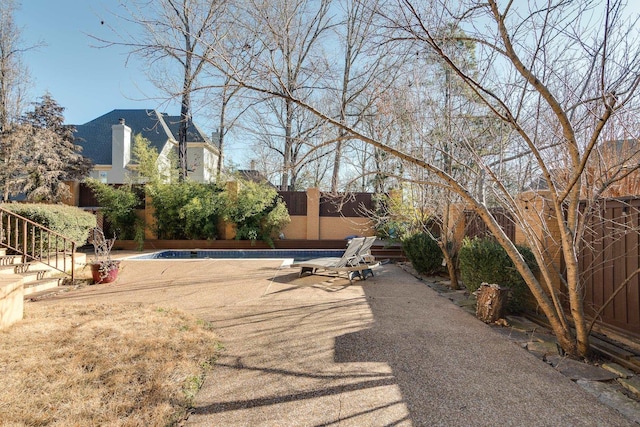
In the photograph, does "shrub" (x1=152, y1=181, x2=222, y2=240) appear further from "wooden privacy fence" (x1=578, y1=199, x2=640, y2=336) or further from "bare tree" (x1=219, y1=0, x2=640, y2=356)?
"wooden privacy fence" (x1=578, y1=199, x2=640, y2=336)

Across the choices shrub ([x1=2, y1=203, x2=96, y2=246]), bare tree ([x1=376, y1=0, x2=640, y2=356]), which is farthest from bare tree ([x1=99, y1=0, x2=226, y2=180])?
shrub ([x1=2, y1=203, x2=96, y2=246])

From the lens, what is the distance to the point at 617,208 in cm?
359

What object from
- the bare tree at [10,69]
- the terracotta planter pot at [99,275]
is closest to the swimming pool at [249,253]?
the terracotta planter pot at [99,275]

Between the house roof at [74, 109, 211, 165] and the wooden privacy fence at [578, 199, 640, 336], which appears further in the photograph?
the house roof at [74, 109, 211, 165]

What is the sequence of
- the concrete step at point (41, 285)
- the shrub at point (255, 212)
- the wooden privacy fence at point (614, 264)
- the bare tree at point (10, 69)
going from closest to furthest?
the wooden privacy fence at point (614, 264) < the concrete step at point (41, 285) < the shrub at point (255, 212) < the bare tree at point (10, 69)

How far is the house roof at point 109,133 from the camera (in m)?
19.2

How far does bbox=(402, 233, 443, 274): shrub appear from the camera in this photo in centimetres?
716

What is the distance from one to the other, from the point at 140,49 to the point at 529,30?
146 inches

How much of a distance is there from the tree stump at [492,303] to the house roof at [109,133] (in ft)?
58.3

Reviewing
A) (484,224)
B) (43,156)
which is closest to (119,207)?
(43,156)

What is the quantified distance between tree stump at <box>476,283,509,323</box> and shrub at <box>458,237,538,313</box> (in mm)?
299

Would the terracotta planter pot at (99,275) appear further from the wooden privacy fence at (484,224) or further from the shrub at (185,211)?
the wooden privacy fence at (484,224)

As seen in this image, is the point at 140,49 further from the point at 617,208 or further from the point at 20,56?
the point at 20,56

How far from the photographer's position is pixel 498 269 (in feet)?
14.4
